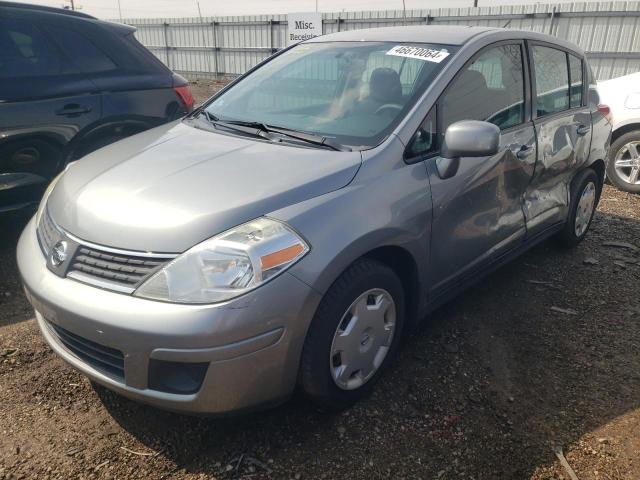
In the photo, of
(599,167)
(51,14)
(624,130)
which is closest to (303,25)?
(624,130)

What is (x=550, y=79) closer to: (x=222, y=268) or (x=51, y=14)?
(x=222, y=268)

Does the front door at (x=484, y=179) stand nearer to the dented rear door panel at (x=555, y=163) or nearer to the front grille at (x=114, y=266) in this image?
the dented rear door panel at (x=555, y=163)

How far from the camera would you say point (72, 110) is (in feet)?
13.0

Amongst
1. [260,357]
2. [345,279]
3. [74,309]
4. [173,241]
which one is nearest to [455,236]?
[345,279]

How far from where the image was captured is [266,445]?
2324 millimetres

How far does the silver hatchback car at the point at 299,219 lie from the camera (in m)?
1.99

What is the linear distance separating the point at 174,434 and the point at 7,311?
1.68 m

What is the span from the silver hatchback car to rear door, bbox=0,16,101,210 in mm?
1165

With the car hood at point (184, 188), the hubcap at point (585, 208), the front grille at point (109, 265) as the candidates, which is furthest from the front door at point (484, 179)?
the front grille at point (109, 265)

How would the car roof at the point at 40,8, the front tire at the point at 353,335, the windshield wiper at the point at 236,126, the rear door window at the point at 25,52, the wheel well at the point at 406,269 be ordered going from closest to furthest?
the front tire at the point at 353,335 → the wheel well at the point at 406,269 → the windshield wiper at the point at 236,126 → the rear door window at the point at 25,52 → the car roof at the point at 40,8

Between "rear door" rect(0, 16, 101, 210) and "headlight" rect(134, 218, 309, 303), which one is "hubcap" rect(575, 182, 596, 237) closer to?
"headlight" rect(134, 218, 309, 303)

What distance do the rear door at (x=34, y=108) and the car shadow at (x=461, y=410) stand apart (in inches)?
77.5

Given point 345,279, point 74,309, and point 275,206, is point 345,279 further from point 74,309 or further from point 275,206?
point 74,309

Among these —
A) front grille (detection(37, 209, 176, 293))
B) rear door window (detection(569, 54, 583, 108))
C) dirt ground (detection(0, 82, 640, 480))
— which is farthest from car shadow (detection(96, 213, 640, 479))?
rear door window (detection(569, 54, 583, 108))
